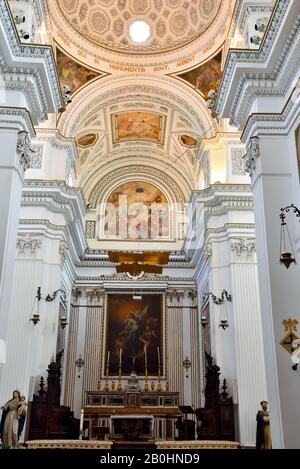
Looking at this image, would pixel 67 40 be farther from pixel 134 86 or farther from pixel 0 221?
pixel 0 221

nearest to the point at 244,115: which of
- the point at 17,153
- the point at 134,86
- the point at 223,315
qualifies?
the point at 17,153

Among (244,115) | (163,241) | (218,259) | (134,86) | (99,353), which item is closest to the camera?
(244,115)

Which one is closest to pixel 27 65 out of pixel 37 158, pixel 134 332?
pixel 37 158

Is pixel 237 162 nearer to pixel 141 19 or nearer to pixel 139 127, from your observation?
pixel 139 127

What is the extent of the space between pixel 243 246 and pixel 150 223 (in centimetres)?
783

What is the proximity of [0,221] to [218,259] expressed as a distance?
809 cm

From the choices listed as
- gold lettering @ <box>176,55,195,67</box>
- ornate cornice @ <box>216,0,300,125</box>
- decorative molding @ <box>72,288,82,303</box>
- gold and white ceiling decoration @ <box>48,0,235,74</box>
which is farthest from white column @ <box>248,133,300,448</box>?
decorative molding @ <box>72,288,82,303</box>

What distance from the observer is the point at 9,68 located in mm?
9398

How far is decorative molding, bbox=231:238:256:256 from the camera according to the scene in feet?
47.5

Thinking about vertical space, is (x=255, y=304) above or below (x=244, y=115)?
below

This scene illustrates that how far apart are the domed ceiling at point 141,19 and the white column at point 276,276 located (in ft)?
28.9

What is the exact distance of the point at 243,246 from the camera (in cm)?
1456

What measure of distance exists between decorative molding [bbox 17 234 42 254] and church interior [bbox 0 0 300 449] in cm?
5

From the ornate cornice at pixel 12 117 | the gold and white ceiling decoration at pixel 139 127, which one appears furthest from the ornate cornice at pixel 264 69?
the gold and white ceiling decoration at pixel 139 127
